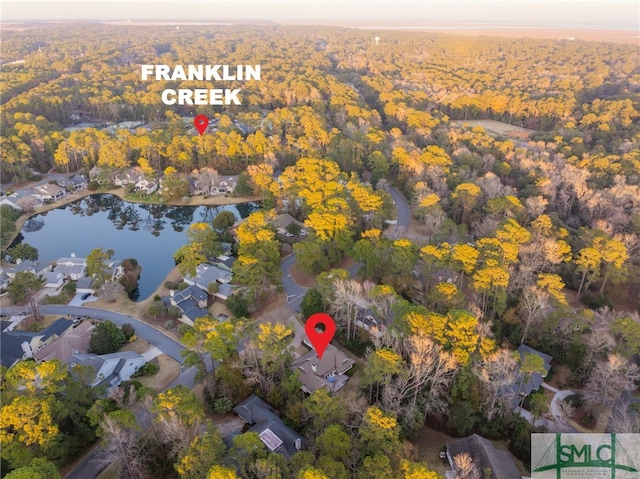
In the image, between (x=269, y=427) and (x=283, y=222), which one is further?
(x=283, y=222)

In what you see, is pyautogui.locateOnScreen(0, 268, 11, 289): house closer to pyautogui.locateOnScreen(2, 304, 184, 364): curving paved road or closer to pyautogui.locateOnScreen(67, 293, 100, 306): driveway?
pyautogui.locateOnScreen(2, 304, 184, 364): curving paved road

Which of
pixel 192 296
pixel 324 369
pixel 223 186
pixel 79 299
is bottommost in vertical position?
pixel 79 299

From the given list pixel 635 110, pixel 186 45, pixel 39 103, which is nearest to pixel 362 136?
pixel 635 110

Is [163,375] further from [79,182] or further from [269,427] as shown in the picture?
[79,182]

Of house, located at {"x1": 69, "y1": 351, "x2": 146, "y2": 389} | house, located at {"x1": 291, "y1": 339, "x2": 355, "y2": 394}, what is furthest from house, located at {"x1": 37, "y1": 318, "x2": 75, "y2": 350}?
house, located at {"x1": 291, "y1": 339, "x2": 355, "y2": 394}

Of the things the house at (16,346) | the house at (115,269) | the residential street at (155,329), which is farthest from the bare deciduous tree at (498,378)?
the house at (115,269)

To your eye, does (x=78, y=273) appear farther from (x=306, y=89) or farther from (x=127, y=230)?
(x=306, y=89)

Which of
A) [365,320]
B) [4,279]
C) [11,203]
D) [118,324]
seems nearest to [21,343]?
[118,324]
